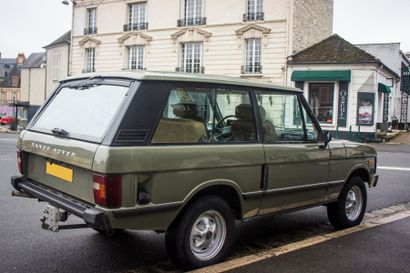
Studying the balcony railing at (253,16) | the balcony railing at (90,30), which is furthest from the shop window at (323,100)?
the balcony railing at (90,30)

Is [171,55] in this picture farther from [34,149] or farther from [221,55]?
[34,149]

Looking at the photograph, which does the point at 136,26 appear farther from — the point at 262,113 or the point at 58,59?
the point at 262,113

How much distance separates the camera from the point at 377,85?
2692 cm

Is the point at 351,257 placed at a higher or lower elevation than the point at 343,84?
lower

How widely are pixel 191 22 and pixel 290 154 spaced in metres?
27.1

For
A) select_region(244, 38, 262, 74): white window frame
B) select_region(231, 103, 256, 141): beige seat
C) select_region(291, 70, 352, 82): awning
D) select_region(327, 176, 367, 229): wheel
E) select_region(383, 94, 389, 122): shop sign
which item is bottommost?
select_region(327, 176, 367, 229): wheel

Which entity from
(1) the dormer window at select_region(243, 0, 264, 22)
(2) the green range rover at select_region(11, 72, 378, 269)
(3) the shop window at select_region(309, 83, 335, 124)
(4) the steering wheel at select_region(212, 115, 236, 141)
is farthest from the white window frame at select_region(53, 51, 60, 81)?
(4) the steering wheel at select_region(212, 115, 236, 141)

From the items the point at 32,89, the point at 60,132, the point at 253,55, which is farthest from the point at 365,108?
the point at 32,89

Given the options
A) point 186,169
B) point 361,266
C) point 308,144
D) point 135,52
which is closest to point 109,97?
point 186,169

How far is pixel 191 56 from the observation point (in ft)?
104

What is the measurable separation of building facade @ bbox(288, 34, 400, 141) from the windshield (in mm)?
22985

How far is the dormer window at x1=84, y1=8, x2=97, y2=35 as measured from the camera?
36.5 meters

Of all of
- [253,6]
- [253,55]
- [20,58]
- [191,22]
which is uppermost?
[20,58]

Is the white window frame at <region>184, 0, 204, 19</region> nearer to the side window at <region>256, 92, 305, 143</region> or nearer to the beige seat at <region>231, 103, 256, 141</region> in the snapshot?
the side window at <region>256, 92, 305, 143</region>
